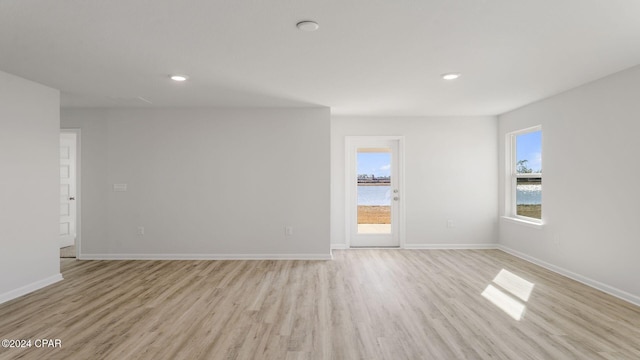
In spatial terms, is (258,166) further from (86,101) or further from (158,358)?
(158,358)

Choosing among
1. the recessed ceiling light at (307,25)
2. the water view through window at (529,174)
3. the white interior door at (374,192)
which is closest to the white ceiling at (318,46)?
the recessed ceiling light at (307,25)

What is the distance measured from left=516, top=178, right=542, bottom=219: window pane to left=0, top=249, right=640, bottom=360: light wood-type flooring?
966 mm

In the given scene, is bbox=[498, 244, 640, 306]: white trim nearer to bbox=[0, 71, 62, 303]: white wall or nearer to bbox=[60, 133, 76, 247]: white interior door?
bbox=[0, 71, 62, 303]: white wall

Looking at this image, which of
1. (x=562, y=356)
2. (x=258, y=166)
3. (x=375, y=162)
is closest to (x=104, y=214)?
(x=258, y=166)

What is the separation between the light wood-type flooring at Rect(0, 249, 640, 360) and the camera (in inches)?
94.3

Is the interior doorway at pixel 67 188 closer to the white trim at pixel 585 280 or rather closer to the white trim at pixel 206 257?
the white trim at pixel 206 257

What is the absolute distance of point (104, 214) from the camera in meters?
5.15

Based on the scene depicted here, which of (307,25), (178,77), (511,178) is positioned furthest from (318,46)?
(511,178)

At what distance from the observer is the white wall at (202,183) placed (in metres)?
5.14

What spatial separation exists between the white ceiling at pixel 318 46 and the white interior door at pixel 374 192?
5.29 feet

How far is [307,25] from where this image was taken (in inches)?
91.5

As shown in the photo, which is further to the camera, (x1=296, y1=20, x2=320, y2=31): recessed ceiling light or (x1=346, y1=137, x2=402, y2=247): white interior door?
(x1=346, y1=137, x2=402, y2=247): white interior door

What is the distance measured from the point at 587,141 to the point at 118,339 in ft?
16.8

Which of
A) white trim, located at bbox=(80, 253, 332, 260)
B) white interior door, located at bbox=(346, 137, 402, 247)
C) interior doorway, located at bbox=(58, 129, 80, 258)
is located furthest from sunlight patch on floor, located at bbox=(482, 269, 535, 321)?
interior doorway, located at bbox=(58, 129, 80, 258)
